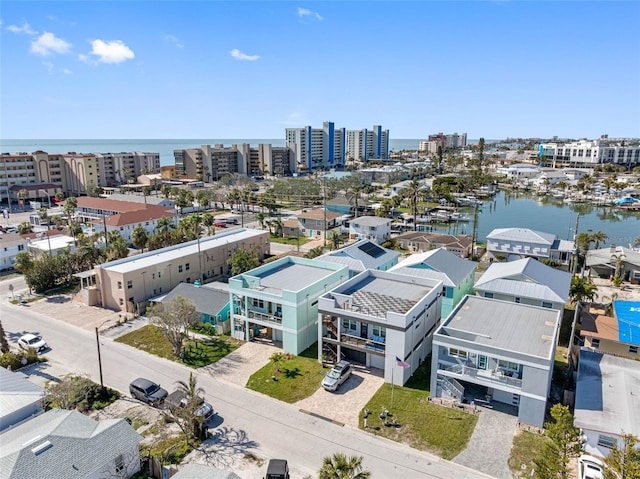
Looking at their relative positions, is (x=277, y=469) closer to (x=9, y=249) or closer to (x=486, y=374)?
(x=486, y=374)

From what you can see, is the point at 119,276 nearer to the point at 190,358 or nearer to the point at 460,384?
the point at 190,358

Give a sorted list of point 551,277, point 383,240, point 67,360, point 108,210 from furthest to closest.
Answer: point 108,210, point 383,240, point 551,277, point 67,360

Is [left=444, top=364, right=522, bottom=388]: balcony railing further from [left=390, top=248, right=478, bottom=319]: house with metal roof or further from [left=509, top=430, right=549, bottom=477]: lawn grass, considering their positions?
[left=390, top=248, right=478, bottom=319]: house with metal roof

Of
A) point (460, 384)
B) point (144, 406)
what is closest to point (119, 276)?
point (144, 406)

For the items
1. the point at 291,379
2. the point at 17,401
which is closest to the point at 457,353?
the point at 291,379

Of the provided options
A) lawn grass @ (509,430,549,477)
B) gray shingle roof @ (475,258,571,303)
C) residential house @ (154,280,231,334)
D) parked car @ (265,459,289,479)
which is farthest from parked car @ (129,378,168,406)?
gray shingle roof @ (475,258,571,303)

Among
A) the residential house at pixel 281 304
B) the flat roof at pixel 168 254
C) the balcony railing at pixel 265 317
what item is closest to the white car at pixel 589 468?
the residential house at pixel 281 304

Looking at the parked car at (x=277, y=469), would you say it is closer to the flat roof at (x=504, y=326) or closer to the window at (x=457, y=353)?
the flat roof at (x=504, y=326)
